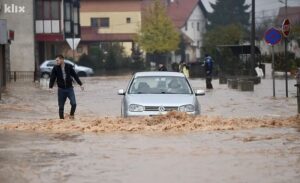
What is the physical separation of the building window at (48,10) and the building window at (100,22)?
95.1 ft

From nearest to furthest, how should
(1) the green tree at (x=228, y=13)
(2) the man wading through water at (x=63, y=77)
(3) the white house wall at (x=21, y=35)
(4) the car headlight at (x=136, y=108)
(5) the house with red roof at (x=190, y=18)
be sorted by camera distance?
1. (4) the car headlight at (x=136, y=108)
2. (2) the man wading through water at (x=63, y=77)
3. (3) the white house wall at (x=21, y=35)
4. (5) the house with red roof at (x=190, y=18)
5. (1) the green tree at (x=228, y=13)

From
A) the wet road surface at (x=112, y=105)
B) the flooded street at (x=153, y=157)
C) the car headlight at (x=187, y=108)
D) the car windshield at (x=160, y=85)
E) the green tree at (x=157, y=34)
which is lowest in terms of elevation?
the wet road surface at (x=112, y=105)

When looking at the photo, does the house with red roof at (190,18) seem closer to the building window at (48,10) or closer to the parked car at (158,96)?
the building window at (48,10)

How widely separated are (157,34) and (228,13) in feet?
149

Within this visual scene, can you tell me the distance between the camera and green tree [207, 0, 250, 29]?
126m

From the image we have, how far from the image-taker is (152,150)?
43.3 ft

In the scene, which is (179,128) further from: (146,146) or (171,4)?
(171,4)

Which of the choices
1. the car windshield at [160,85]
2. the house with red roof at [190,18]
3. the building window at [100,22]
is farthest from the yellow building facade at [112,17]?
the car windshield at [160,85]

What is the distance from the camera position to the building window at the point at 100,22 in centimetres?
9350

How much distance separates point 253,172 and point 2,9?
163ft

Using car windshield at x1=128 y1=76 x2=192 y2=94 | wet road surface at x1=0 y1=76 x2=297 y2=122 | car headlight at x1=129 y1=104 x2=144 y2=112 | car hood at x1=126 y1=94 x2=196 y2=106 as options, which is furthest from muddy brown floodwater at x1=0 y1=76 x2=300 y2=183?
wet road surface at x1=0 y1=76 x2=297 y2=122

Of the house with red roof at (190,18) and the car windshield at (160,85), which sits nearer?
the car windshield at (160,85)

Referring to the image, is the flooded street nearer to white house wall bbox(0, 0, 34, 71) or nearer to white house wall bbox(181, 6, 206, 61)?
white house wall bbox(0, 0, 34, 71)

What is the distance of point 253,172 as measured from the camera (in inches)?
422
